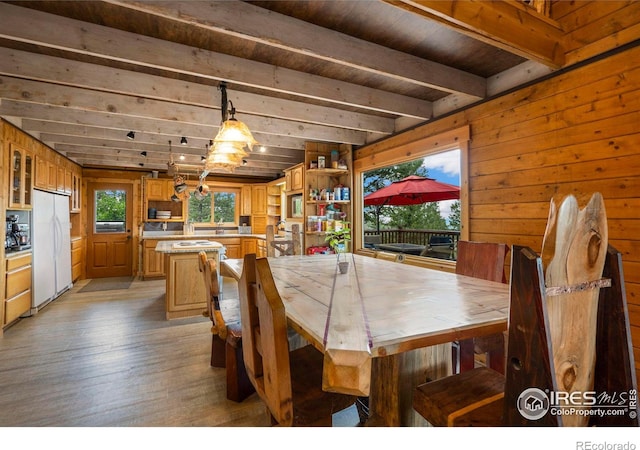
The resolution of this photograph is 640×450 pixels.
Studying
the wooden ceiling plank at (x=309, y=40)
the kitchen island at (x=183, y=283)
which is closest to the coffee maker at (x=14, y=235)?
the kitchen island at (x=183, y=283)

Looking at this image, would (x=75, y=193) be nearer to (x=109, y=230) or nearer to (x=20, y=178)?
(x=109, y=230)

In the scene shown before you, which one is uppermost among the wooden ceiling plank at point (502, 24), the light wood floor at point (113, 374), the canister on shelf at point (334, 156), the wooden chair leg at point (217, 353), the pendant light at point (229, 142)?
the wooden ceiling plank at point (502, 24)

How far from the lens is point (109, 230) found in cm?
636

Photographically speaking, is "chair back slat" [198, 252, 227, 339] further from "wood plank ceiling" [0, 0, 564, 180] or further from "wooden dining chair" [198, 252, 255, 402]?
"wood plank ceiling" [0, 0, 564, 180]

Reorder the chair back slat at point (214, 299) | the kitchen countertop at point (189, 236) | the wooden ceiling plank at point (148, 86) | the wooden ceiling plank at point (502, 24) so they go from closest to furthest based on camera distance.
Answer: the wooden ceiling plank at point (502, 24) < the chair back slat at point (214, 299) < the wooden ceiling plank at point (148, 86) < the kitchen countertop at point (189, 236)

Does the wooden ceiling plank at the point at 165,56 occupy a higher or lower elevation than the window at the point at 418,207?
higher

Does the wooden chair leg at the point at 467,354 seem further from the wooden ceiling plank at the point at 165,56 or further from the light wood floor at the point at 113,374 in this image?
the wooden ceiling plank at the point at 165,56

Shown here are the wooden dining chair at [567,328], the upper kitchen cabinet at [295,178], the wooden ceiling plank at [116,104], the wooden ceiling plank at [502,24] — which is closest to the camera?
the wooden dining chair at [567,328]

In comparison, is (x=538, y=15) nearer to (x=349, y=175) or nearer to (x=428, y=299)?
(x=428, y=299)

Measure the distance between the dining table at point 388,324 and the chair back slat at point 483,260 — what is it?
1.07 feet

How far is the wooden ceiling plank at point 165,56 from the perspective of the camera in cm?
181

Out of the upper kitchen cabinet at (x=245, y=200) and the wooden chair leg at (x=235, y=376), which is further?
the upper kitchen cabinet at (x=245, y=200)

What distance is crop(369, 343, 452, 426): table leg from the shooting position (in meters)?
1.21

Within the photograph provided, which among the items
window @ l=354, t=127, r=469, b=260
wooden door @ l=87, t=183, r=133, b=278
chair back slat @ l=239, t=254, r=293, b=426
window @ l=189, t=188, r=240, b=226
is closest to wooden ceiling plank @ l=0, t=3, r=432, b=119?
window @ l=354, t=127, r=469, b=260
